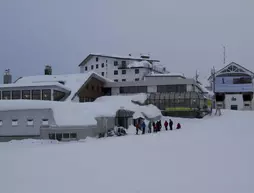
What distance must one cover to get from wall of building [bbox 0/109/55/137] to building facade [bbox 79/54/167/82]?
35.8 m

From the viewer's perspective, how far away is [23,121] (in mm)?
26797

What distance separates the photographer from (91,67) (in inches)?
2606

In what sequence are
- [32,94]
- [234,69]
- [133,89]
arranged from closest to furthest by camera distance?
[32,94] → [133,89] → [234,69]

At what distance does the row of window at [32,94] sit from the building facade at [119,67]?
26682mm

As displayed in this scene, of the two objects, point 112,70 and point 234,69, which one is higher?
point 112,70

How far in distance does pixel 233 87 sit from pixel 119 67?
2206 centimetres

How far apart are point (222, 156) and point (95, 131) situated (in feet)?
50.2

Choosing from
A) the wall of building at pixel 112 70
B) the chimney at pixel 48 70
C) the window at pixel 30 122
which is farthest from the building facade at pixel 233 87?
the window at pixel 30 122

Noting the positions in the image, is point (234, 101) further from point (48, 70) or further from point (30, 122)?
point (30, 122)

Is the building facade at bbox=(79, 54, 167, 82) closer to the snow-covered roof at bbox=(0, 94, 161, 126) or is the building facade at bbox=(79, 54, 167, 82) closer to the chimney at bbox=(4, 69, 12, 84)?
the chimney at bbox=(4, 69, 12, 84)

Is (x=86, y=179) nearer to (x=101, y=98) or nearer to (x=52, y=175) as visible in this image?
(x=52, y=175)

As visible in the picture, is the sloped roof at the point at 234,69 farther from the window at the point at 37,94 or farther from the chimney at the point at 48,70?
the window at the point at 37,94

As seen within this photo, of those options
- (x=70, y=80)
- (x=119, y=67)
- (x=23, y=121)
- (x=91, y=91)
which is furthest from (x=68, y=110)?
(x=119, y=67)

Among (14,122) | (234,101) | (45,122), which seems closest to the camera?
(45,122)
